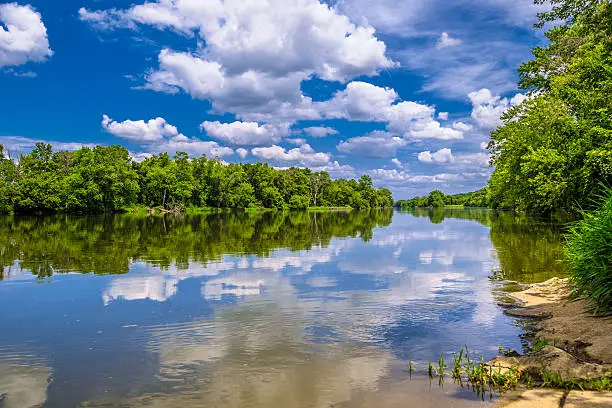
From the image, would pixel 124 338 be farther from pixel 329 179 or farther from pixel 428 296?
pixel 329 179

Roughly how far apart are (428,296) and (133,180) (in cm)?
10231

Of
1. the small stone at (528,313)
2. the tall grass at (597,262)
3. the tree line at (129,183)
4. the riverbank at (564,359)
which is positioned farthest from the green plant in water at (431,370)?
the tree line at (129,183)

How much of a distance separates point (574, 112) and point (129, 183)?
91.3 m

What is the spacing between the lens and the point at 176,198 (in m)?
120

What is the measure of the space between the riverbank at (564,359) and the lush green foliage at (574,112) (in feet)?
15.8

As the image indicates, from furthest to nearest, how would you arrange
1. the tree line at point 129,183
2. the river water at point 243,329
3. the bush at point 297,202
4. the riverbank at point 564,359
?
1. the bush at point 297,202
2. the tree line at point 129,183
3. the river water at point 243,329
4. the riverbank at point 564,359

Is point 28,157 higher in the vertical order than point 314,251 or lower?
higher

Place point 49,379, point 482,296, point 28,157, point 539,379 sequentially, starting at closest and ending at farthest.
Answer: point 539,379 → point 49,379 → point 482,296 → point 28,157

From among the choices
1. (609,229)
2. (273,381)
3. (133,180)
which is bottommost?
(273,381)

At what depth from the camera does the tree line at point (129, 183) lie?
8869cm

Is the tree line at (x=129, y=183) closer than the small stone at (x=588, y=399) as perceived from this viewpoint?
No

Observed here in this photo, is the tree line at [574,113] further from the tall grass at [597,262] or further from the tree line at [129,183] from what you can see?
the tree line at [129,183]

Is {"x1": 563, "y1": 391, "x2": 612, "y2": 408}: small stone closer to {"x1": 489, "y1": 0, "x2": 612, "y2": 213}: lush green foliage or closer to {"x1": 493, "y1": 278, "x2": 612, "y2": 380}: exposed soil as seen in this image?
{"x1": 493, "y1": 278, "x2": 612, "y2": 380}: exposed soil

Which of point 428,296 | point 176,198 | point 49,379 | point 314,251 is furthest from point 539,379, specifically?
point 176,198
